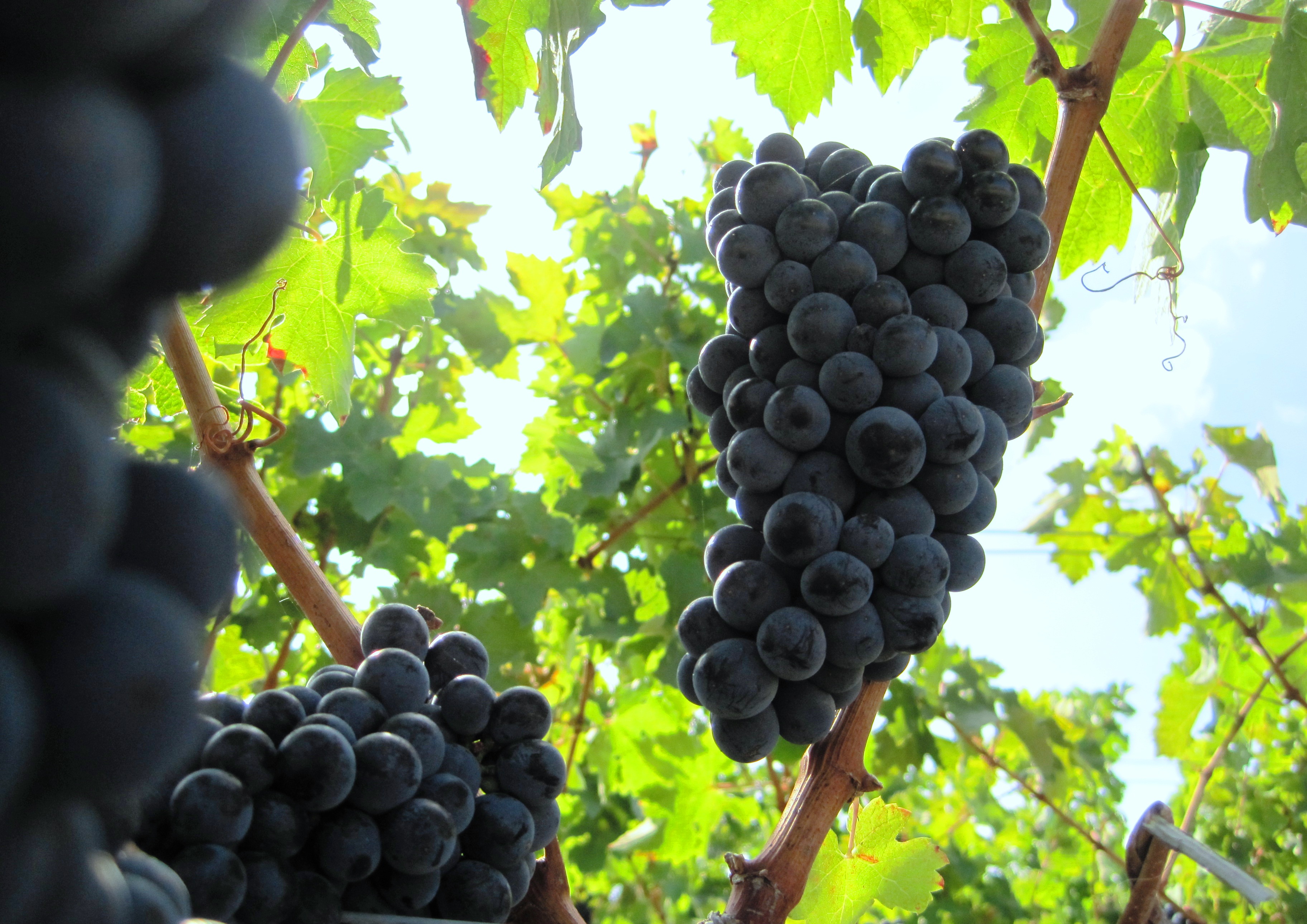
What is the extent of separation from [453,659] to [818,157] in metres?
0.56

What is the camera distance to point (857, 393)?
2.56ft

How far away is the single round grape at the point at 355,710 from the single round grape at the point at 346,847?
55mm

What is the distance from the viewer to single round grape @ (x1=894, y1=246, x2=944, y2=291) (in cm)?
84

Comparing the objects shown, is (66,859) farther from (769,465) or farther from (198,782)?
(769,465)

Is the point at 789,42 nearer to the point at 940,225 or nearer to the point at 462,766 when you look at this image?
the point at 940,225

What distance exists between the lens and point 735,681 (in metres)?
0.72

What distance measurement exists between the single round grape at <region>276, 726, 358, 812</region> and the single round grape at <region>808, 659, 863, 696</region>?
0.35 metres

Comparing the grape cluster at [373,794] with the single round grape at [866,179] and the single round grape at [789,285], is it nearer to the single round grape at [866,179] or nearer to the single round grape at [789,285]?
the single round grape at [789,285]

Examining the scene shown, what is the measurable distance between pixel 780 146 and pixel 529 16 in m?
0.29

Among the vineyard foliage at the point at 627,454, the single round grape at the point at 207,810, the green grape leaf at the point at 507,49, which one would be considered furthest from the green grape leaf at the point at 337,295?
the single round grape at the point at 207,810

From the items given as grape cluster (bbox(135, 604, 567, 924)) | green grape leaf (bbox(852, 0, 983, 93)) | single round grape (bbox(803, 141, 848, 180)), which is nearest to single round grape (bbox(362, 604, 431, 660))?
grape cluster (bbox(135, 604, 567, 924))

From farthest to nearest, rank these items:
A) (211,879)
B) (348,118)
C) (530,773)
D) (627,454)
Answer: (627,454) → (348,118) → (530,773) → (211,879)

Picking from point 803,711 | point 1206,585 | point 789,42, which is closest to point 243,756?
point 803,711

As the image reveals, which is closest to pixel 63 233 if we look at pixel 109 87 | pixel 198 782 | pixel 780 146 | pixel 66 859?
pixel 109 87
